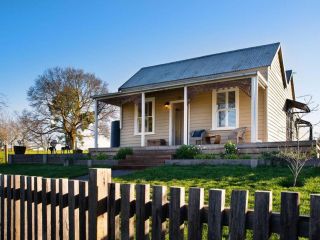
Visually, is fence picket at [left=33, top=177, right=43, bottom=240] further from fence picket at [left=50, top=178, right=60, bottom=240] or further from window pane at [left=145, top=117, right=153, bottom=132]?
window pane at [left=145, top=117, right=153, bottom=132]

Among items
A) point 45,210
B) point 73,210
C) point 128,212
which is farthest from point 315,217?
point 45,210

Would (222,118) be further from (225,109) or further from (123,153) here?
(123,153)

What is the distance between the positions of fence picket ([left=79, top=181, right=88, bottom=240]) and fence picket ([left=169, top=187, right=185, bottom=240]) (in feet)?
2.68

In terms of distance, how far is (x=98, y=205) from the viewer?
229 centimetres

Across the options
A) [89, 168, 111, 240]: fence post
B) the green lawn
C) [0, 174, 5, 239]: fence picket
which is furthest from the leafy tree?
[89, 168, 111, 240]: fence post

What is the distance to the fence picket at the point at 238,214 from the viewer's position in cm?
165

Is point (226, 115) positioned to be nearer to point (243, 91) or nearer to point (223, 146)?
point (243, 91)

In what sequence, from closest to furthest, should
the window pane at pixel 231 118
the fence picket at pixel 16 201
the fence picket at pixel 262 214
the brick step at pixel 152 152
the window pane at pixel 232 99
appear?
the fence picket at pixel 262 214
the fence picket at pixel 16 201
the brick step at pixel 152 152
the window pane at pixel 231 118
the window pane at pixel 232 99

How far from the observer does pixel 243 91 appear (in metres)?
14.0

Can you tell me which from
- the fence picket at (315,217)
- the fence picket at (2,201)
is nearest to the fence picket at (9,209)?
the fence picket at (2,201)


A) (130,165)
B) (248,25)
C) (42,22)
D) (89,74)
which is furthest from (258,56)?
(89,74)

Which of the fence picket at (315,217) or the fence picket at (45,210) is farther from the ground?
the fence picket at (315,217)

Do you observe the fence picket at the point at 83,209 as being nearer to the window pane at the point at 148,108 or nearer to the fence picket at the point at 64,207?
the fence picket at the point at 64,207

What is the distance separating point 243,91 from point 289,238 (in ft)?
42.7
